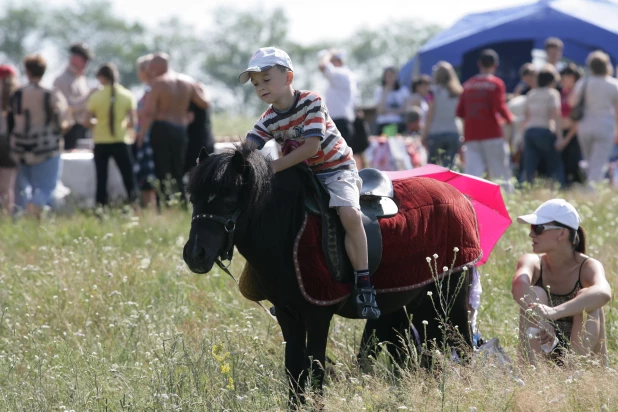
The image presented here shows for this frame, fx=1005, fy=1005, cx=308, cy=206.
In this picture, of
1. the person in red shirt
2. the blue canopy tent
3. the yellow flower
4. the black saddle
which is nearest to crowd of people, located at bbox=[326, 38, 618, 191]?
the person in red shirt

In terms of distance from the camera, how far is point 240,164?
4.93m

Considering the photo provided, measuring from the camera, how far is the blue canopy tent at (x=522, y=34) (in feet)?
62.3

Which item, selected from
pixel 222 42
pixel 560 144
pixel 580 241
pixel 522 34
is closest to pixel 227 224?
pixel 580 241

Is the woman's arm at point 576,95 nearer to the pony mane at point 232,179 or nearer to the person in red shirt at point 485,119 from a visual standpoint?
the person in red shirt at point 485,119

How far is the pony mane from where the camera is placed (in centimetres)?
487

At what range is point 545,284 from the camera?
240 inches

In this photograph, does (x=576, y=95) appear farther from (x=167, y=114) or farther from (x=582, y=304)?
(x=582, y=304)

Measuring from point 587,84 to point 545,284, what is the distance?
24.8 feet

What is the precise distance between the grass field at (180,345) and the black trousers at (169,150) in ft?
6.96

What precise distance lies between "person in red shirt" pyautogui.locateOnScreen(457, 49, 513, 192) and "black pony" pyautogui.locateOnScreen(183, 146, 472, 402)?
712cm

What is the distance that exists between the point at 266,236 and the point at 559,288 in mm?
1991

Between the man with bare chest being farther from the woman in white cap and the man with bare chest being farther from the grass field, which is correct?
the woman in white cap

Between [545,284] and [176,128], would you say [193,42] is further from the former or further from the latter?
[545,284]

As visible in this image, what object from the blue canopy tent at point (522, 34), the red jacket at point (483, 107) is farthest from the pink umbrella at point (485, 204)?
the blue canopy tent at point (522, 34)
